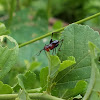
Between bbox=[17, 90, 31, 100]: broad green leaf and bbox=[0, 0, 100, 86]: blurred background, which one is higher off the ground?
bbox=[0, 0, 100, 86]: blurred background

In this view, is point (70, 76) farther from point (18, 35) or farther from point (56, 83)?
point (18, 35)

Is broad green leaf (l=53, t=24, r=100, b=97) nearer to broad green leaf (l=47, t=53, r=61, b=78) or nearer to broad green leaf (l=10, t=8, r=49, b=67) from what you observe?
broad green leaf (l=47, t=53, r=61, b=78)

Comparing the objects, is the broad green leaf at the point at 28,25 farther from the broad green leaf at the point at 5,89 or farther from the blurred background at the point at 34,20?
the broad green leaf at the point at 5,89

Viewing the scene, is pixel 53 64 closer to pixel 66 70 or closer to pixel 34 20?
pixel 66 70

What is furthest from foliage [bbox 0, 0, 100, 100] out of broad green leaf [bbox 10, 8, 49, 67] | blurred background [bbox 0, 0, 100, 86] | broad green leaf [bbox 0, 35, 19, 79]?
broad green leaf [bbox 10, 8, 49, 67]

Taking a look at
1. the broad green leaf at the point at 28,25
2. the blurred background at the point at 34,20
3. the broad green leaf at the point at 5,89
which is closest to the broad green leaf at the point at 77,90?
the broad green leaf at the point at 5,89

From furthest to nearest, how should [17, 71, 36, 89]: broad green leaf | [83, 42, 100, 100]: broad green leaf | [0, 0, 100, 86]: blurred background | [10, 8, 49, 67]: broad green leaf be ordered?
[10, 8, 49, 67]: broad green leaf
[0, 0, 100, 86]: blurred background
[17, 71, 36, 89]: broad green leaf
[83, 42, 100, 100]: broad green leaf

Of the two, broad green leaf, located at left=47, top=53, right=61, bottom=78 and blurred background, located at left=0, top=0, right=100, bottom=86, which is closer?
broad green leaf, located at left=47, top=53, right=61, bottom=78
